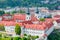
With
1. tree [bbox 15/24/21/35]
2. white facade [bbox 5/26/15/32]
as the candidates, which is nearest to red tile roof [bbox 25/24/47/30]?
white facade [bbox 5/26/15/32]

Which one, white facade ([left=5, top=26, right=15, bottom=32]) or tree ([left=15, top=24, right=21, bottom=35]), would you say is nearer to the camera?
tree ([left=15, top=24, right=21, bottom=35])

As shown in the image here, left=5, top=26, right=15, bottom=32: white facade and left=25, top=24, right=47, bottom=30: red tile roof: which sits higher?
left=25, top=24, right=47, bottom=30: red tile roof

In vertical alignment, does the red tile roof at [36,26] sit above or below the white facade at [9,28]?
above

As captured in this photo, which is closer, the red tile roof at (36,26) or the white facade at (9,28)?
the red tile roof at (36,26)

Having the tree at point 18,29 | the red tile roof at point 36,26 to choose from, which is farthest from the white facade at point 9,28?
the tree at point 18,29

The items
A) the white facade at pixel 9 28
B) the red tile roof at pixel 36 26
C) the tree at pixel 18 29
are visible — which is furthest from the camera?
the white facade at pixel 9 28

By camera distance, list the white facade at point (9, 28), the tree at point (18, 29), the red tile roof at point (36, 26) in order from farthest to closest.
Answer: the white facade at point (9, 28) → the red tile roof at point (36, 26) → the tree at point (18, 29)

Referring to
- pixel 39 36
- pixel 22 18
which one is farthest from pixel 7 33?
pixel 22 18

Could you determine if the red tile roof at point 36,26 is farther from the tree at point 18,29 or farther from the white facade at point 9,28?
the tree at point 18,29

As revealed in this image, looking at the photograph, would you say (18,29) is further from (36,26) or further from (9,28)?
(9,28)

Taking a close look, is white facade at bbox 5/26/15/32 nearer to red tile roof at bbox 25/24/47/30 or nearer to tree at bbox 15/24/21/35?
red tile roof at bbox 25/24/47/30

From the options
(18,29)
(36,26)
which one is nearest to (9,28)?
(18,29)
